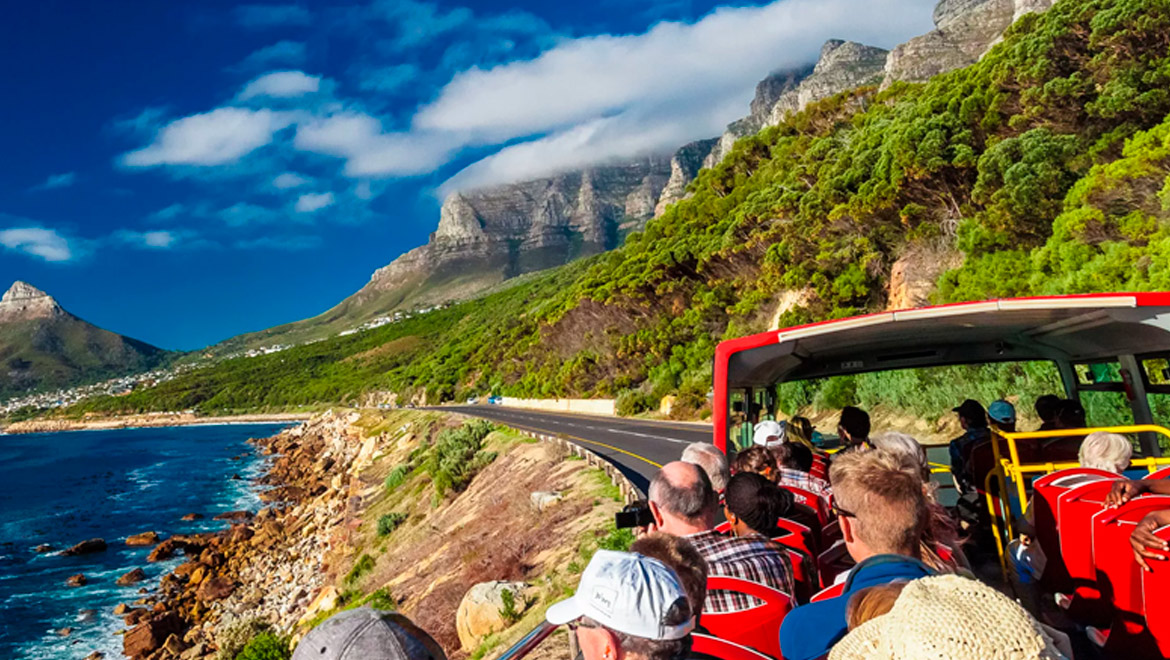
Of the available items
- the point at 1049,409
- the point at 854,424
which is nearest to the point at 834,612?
the point at 854,424

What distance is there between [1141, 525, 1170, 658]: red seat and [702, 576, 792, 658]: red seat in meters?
1.68

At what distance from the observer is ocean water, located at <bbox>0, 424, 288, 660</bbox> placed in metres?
24.1

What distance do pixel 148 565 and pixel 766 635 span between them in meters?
35.0

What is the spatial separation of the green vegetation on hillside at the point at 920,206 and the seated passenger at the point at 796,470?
15049 mm

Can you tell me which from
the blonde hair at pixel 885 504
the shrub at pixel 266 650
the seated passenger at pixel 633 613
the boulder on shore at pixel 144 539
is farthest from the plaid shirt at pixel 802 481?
the boulder on shore at pixel 144 539

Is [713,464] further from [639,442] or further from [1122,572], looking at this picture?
[639,442]

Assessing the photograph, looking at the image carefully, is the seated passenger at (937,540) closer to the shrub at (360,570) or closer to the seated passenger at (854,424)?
the seated passenger at (854,424)

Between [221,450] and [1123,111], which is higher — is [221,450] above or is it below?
below

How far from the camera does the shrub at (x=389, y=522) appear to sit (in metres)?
24.5

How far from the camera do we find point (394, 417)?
200 feet

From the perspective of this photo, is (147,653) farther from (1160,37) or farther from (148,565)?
(1160,37)

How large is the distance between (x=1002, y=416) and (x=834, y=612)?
13.2ft

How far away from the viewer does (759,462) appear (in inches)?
198

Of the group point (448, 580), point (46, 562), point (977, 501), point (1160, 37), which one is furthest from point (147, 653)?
point (1160, 37)
